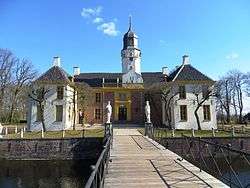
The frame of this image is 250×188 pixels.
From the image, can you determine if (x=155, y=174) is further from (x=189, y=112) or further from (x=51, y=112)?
(x=51, y=112)

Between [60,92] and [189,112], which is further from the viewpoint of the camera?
[60,92]

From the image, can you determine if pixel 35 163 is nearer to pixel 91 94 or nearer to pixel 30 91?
pixel 30 91

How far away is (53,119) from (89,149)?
32.5 ft

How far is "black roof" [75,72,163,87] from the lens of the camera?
40.5 m

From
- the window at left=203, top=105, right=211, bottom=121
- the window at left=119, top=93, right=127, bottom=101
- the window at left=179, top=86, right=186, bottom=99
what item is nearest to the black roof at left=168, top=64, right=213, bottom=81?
the window at left=179, top=86, right=186, bottom=99

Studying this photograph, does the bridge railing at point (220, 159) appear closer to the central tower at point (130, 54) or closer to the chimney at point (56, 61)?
the chimney at point (56, 61)

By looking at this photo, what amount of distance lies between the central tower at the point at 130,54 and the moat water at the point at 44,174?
2166 cm

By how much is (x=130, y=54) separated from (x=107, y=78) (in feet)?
16.3

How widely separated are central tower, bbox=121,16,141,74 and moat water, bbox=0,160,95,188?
2166 cm

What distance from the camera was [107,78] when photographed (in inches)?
1646

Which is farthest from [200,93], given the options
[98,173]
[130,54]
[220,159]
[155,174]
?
[98,173]

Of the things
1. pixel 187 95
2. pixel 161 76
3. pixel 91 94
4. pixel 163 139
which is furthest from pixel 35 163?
pixel 161 76

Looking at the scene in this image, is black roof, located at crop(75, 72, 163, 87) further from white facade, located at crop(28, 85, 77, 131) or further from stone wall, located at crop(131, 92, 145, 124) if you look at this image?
white facade, located at crop(28, 85, 77, 131)

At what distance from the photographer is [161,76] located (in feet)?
139
